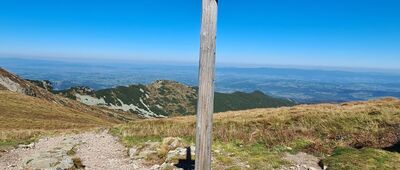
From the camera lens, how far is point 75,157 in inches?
716

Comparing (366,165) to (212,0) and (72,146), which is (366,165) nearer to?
(212,0)

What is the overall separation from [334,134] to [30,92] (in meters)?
101

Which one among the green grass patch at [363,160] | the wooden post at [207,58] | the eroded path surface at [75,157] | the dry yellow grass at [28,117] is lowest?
the dry yellow grass at [28,117]

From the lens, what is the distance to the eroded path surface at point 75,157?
1630 centimetres

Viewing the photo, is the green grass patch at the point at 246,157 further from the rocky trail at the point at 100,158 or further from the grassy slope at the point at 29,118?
the grassy slope at the point at 29,118

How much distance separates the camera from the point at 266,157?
51.4 ft

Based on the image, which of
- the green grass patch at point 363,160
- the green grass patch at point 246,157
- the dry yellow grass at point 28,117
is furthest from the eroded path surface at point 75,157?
the dry yellow grass at point 28,117

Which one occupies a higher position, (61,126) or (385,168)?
(385,168)

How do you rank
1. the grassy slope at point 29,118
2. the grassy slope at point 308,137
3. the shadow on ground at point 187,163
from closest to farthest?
the shadow on ground at point 187,163 < the grassy slope at point 308,137 < the grassy slope at point 29,118

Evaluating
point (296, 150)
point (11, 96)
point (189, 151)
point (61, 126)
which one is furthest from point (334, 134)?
point (11, 96)

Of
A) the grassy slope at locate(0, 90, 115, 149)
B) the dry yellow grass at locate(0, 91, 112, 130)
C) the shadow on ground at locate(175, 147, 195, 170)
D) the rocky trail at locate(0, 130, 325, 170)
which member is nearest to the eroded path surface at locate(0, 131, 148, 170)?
the rocky trail at locate(0, 130, 325, 170)

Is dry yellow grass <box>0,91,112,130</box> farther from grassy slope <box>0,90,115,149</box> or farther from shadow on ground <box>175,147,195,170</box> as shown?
shadow on ground <box>175,147,195,170</box>

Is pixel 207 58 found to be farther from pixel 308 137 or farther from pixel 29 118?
pixel 29 118

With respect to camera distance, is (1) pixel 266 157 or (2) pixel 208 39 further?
(1) pixel 266 157
